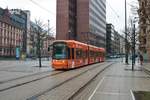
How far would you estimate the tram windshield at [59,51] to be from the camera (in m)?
37.2

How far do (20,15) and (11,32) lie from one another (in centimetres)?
1201

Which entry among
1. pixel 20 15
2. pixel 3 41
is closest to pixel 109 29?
pixel 20 15

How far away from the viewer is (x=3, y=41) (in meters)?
114

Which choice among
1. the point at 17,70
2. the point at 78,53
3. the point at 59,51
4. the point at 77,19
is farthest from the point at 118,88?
the point at 77,19

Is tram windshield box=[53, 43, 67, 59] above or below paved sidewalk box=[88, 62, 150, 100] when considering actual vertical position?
above

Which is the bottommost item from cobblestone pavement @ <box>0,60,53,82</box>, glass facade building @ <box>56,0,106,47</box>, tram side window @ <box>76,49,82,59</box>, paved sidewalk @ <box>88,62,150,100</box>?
paved sidewalk @ <box>88,62,150,100</box>

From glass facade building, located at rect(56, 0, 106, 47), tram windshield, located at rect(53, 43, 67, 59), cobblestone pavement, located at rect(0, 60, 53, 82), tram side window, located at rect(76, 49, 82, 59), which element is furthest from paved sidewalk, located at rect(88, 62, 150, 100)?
glass facade building, located at rect(56, 0, 106, 47)

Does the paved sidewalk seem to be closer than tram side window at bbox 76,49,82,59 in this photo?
Yes

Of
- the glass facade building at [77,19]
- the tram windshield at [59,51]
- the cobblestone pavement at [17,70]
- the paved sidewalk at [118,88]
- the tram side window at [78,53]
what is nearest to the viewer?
the paved sidewalk at [118,88]

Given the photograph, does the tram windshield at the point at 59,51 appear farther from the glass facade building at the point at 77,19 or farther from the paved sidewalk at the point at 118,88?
the glass facade building at the point at 77,19

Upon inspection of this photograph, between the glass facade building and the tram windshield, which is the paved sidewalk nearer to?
the tram windshield

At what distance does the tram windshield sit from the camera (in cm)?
3724

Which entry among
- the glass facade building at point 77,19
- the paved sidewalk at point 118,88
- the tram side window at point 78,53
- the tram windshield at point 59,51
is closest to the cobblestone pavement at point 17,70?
the tram windshield at point 59,51

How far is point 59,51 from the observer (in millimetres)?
37375
